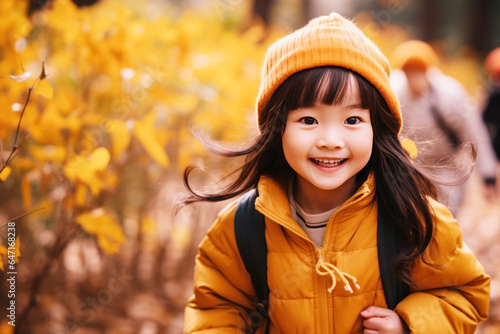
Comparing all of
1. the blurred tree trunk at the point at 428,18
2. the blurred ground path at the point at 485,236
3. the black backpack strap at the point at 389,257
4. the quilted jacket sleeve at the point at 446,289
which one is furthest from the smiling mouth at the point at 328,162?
the blurred tree trunk at the point at 428,18

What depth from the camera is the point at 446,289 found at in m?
1.57

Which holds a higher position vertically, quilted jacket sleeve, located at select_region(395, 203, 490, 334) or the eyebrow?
the eyebrow

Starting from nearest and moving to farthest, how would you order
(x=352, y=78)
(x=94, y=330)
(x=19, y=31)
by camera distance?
(x=352, y=78)
(x=19, y=31)
(x=94, y=330)

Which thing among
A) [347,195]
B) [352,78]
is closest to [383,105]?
[352,78]

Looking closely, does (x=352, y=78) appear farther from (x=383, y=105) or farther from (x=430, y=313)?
(x=430, y=313)

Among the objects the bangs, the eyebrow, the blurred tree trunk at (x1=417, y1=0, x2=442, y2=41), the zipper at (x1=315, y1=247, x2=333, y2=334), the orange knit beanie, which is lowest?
the zipper at (x1=315, y1=247, x2=333, y2=334)

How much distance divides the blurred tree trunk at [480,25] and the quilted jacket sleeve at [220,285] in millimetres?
14460

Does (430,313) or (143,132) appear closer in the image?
(430,313)

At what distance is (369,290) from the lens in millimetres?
1533

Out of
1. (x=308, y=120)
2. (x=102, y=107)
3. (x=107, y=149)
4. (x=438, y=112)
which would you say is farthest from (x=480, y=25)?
(x=308, y=120)

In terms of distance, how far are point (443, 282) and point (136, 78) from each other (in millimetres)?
1582

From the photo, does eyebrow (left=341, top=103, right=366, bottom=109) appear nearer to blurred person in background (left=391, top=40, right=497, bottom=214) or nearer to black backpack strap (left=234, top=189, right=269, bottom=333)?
black backpack strap (left=234, top=189, right=269, bottom=333)

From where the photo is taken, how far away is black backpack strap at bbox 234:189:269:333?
160cm

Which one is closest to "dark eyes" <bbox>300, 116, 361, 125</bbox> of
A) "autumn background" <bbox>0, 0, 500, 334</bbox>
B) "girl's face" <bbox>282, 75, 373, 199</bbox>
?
"girl's face" <bbox>282, 75, 373, 199</bbox>
